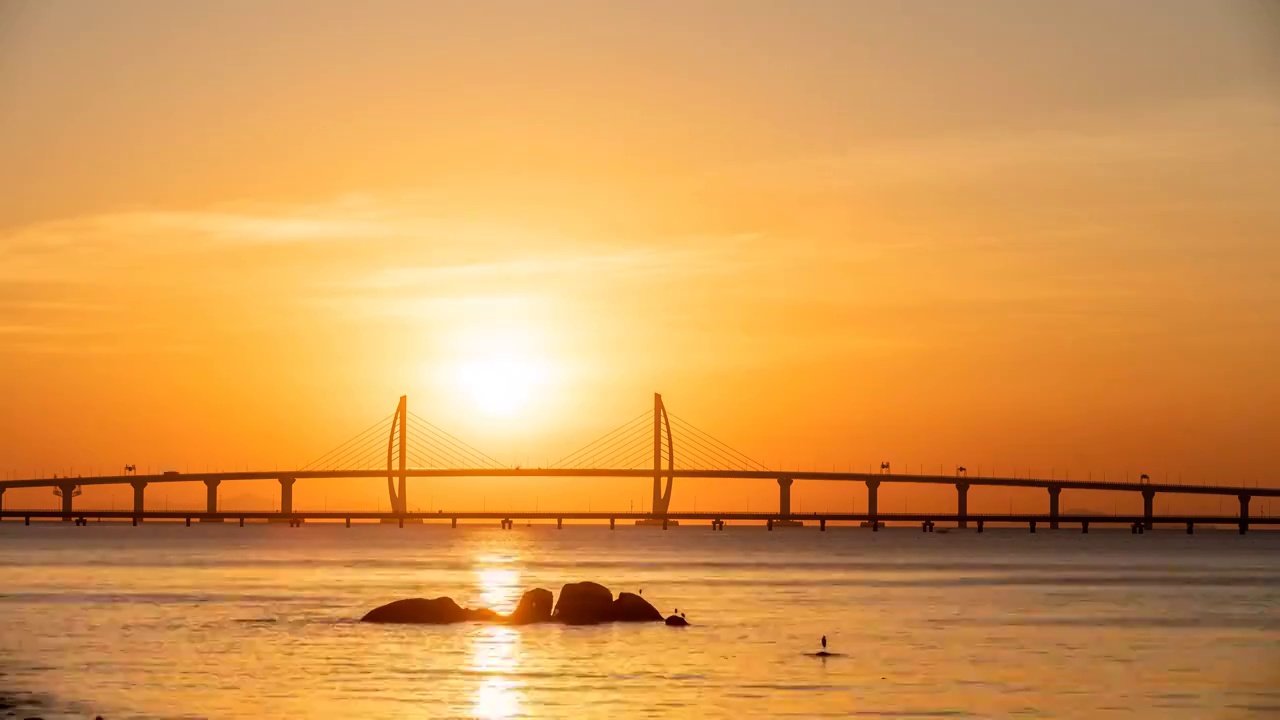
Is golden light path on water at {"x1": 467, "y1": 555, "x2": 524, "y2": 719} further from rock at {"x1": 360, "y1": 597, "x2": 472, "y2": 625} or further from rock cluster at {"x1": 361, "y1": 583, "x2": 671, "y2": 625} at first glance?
rock at {"x1": 360, "y1": 597, "x2": 472, "y2": 625}

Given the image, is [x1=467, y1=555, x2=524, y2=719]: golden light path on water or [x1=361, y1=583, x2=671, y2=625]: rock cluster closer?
[x1=467, y1=555, x2=524, y2=719]: golden light path on water

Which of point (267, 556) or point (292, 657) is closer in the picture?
point (292, 657)

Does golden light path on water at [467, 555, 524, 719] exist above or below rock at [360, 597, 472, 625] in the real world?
below

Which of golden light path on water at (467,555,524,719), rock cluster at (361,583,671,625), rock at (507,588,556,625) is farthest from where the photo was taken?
rock at (507,588,556,625)

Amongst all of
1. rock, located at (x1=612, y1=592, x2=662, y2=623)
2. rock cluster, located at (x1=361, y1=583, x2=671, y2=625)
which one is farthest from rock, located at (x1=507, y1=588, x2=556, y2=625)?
rock, located at (x1=612, y1=592, x2=662, y2=623)

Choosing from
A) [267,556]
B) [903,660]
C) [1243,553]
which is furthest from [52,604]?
[1243,553]

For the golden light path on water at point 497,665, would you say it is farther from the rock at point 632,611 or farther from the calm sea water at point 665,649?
the rock at point 632,611

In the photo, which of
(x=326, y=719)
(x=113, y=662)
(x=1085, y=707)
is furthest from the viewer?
(x=113, y=662)

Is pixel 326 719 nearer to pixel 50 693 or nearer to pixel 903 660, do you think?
pixel 50 693

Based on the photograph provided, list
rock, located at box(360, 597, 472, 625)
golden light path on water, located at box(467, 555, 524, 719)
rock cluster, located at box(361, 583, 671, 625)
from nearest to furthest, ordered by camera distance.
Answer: golden light path on water, located at box(467, 555, 524, 719) → rock cluster, located at box(361, 583, 671, 625) → rock, located at box(360, 597, 472, 625)

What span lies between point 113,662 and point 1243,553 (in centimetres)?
15113

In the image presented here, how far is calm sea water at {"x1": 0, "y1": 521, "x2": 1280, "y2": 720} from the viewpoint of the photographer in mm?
42875

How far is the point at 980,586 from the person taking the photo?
101 m

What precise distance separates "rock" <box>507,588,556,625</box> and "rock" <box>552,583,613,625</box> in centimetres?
33
